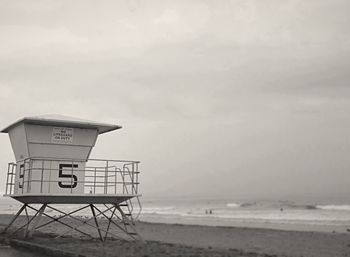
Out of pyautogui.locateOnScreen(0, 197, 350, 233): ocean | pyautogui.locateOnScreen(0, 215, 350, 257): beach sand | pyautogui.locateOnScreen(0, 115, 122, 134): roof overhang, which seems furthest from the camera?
pyautogui.locateOnScreen(0, 197, 350, 233): ocean

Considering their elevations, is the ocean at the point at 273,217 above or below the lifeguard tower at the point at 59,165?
below

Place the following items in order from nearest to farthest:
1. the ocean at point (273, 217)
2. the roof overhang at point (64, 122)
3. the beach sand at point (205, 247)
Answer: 1. the beach sand at point (205, 247)
2. the roof overhang at point (64, 122)
3. the ocean at point (273, 217)

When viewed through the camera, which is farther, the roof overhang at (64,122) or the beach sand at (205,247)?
the roof overhang at (64,122)

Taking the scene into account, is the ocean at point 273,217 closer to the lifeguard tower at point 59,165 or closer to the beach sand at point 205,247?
the beach sand at point 205,247

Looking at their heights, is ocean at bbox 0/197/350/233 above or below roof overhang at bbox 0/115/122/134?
below

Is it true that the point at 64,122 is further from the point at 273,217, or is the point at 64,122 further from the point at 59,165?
the point at 273,217

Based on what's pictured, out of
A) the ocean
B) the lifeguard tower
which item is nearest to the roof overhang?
the lifeguard tower

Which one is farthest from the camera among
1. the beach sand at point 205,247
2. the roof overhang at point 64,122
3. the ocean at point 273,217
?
the ocean at point 273,217

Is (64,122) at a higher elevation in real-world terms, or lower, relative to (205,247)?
higher

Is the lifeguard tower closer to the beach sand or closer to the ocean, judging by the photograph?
the beach sand

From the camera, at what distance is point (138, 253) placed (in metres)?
11.1

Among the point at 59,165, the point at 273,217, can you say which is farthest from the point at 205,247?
the point at 273,217

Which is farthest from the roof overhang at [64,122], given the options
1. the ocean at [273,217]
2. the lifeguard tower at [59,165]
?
the ocean at [273,217]

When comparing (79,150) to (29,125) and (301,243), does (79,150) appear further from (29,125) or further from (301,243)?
(301,243)
